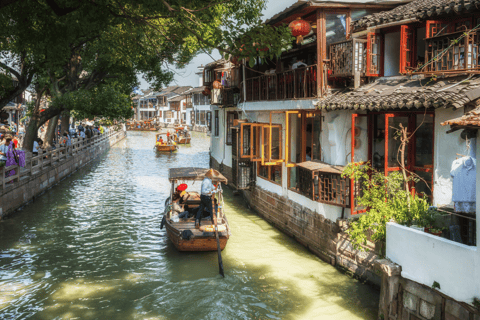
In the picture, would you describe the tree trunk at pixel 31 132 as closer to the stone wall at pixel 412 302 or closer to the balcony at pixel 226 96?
the balcony at pixel 226 96

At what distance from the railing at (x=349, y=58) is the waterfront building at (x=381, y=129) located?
0.02 m

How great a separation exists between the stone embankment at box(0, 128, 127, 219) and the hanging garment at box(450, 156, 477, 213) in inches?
527

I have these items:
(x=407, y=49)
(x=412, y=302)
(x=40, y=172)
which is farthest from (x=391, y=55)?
(x=40, y=172)

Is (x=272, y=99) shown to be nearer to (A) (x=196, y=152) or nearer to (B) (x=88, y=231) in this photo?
(B) (x=88, y=231)

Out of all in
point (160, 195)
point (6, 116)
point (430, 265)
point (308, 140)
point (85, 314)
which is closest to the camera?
point (430, 265)

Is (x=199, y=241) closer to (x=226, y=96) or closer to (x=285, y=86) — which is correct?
(x=285, y=86)

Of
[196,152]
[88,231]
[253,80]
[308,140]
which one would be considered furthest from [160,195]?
[196,152]

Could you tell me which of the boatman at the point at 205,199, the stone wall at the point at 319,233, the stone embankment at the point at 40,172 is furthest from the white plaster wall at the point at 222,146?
the boatman at the point at 205,199

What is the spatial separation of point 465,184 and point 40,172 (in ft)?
56.9

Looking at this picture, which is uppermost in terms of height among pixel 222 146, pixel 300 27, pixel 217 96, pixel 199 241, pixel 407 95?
pixel 300 27

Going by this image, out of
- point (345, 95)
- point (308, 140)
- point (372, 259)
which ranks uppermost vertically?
point (345, 95)

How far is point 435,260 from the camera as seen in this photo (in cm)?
656

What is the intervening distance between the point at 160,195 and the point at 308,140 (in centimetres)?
885

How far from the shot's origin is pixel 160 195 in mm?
19594
